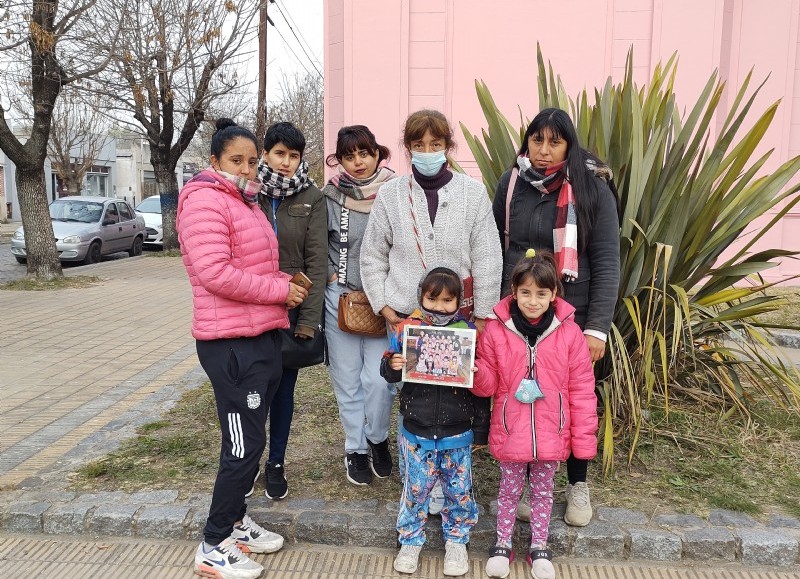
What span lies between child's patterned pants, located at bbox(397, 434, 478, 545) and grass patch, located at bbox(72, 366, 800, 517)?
454 mm

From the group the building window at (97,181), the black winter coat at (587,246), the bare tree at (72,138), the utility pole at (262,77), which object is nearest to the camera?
the black winter coat at (587,246)

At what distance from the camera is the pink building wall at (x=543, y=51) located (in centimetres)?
1061

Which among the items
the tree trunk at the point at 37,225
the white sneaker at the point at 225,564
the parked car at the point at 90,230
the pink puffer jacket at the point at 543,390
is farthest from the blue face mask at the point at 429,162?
the parked car at the point at 90,230

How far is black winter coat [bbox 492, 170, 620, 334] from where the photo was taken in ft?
10.4

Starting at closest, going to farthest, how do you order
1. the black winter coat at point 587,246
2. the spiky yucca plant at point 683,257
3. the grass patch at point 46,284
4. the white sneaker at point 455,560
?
the white sneaker at point 455,560 < the black winter coat at point 587,246 < the spiky yucca plant at point 683,257 < the grass patch at point 46,284

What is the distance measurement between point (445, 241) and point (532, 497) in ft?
3.97

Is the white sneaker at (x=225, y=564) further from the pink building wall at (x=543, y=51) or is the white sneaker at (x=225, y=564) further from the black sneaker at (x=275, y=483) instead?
the pink building wall at (x=543, y=51)

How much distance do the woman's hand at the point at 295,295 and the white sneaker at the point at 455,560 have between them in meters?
1.27

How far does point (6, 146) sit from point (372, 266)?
34.4 ft

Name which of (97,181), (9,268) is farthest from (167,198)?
(97,181)

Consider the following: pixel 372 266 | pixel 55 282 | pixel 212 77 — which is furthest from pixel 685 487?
pixel 212 77

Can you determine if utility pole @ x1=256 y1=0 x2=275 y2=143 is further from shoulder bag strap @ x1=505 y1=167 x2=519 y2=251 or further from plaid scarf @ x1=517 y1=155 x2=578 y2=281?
plaid scarf @ x1=517 y1=155 x2=578 y2=281

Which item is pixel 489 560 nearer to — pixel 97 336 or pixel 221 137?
pixel 221 137

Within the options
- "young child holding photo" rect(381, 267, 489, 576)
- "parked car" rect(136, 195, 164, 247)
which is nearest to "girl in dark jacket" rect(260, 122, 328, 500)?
"young child holding photo" rect(381, 267, 489, 576)
